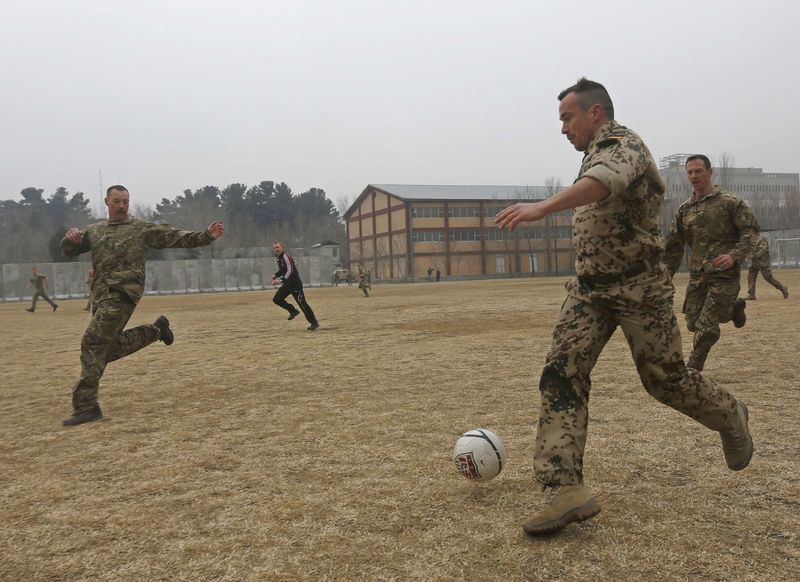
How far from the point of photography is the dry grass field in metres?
2.89

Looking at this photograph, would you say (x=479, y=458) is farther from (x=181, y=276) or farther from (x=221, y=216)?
(x=221, y=216)

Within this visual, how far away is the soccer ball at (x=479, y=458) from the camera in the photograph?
12.2 ft

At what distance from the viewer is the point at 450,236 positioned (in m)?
73.5

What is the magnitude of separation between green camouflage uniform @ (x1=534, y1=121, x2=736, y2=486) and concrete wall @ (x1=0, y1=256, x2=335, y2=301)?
172 feet

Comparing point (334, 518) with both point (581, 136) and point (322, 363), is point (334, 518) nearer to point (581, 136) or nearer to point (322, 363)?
point (581, 136)

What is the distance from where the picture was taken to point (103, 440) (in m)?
5.32

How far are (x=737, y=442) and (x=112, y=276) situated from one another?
5.60 m

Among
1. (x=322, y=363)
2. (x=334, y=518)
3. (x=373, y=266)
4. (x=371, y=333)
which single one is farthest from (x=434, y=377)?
(x=373, y=266)

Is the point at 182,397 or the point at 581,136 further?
the point at 182,397

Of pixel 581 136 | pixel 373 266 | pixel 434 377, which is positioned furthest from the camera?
pixel 373 266

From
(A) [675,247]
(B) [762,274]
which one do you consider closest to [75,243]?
(A) [675,247]

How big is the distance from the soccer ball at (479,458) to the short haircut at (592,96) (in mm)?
1950

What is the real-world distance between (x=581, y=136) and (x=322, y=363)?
6.48 m

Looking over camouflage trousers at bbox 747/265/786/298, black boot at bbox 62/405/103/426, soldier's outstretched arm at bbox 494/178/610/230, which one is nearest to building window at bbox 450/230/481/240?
camouflage trousers at bbox 747/265/786/298
